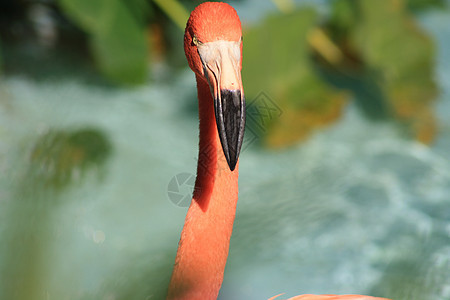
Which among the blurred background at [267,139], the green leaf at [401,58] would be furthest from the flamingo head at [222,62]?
the green leaf at [401,58]

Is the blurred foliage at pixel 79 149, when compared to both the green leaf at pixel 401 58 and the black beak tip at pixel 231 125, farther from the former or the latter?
the green leaf at pixel 401 58

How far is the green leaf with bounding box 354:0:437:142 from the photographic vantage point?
7.84ft

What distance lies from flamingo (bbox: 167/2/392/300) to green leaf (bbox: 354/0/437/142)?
1640 millimetres

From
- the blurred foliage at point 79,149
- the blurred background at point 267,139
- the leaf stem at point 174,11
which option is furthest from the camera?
the leaf stem at point 174,11

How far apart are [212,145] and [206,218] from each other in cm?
17

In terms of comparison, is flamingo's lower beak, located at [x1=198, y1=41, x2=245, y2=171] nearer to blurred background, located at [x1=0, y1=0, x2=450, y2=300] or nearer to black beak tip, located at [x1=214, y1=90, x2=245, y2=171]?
black beak tip, located at [x1=214, y1=90, x2=245, y2=171]

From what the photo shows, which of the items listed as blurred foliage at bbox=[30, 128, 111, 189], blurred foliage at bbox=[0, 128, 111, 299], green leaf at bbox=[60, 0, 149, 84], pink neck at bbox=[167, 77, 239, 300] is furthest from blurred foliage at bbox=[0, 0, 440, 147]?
blurred foliage at bbox=[0, 128, 111, 299]

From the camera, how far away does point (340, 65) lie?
2883 millimetres

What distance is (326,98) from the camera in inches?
107

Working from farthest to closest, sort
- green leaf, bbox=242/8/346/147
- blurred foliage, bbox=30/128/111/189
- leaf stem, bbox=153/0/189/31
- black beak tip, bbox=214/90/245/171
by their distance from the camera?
leaf stem, bbox=153/0/189/31 < green leaf, bbox=242/8/346/147 < black beak tip, bbox=214/90/245/171 < blurred foliage, bbox=30/128/111/189

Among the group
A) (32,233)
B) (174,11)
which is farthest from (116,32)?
(32,233)

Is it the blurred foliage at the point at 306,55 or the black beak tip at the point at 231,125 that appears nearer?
the black beak tip at the point at 231,125

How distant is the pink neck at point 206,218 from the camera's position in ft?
3.44

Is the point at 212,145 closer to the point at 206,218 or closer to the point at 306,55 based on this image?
the point at 206,218
